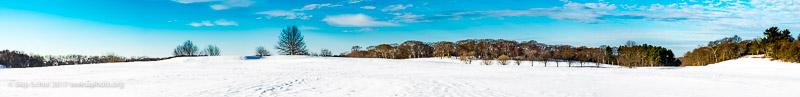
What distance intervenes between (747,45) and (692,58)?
955 cm

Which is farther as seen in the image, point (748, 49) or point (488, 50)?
point (488, 50)

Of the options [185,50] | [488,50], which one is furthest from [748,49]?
[185,50]

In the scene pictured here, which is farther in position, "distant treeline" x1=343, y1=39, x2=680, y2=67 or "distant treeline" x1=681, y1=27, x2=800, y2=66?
"distant treeline" x1=343, y1=39, x2=680, y2=67

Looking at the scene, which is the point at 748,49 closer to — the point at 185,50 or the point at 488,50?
the point at 488,50

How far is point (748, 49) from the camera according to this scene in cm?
5572

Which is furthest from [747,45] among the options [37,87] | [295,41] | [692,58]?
[37,87]

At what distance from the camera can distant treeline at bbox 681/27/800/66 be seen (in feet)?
125

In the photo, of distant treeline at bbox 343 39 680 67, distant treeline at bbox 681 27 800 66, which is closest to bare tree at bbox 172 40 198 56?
distant treeline at bbox 343 39 680 67

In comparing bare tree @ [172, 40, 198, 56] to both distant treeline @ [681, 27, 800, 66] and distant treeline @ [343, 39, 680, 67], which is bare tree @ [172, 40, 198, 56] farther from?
distant treeline @ [681, 27, 800, 66]

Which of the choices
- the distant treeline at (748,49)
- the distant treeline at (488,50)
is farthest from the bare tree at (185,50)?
the distant treeline at (748,49)

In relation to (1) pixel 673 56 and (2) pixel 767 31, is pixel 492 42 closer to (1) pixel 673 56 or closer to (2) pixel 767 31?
(1) pixel 673 56

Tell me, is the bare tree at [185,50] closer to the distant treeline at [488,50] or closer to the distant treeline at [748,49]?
the distant treeline at [488,50]

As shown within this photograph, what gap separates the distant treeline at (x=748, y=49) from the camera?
1500 inches

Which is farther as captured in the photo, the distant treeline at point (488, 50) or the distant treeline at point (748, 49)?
the distant treeline at point (488, 50)
